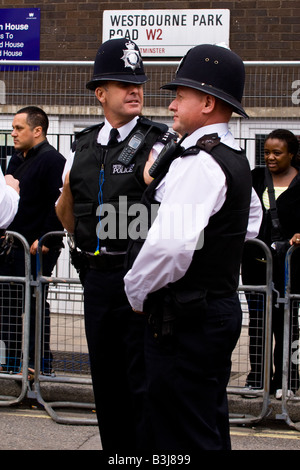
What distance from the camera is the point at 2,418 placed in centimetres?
546

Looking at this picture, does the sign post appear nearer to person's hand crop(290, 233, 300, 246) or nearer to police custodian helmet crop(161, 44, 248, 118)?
person's hand crop(290, 233, 300, 246)

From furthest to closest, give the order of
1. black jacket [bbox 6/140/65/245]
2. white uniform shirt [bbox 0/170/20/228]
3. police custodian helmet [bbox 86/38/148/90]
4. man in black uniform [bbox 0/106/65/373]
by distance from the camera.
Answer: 1. black jacket [bbox 6/140/65/245]
2. man in black uniform [bbox 0/106/65/373]
3. white uniform shirt [bbox 0/170/20/228]
4. police custodian helmet [bbox 86/38/148/90]

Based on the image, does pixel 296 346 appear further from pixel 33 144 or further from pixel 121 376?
pixel 33 144

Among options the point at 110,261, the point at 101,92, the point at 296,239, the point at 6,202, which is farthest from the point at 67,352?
the point at 101,92

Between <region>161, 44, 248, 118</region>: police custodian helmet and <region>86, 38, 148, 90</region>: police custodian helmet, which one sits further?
<region>86, 38, 148, 90</region>: police custodian helmet

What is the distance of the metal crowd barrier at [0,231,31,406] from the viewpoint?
5688 mm

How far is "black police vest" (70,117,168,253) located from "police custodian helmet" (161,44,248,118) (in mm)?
563

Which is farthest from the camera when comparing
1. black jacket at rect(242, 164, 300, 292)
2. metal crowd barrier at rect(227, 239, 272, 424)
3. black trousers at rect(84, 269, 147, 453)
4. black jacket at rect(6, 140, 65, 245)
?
black jacket at rect(6, 140, 65, 245)

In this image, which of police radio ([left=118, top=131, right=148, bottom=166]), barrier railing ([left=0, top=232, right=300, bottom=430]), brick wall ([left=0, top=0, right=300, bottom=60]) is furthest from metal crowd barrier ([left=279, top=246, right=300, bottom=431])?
brick wall ([left=0, top=0, right=300, bottom=60])

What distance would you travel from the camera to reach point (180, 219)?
301cm

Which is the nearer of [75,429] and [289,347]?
[75,429]

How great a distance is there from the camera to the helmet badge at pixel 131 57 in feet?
12.8

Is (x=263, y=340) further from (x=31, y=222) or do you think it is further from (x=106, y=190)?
(x=106, y=190)

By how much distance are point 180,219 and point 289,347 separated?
110 inches
